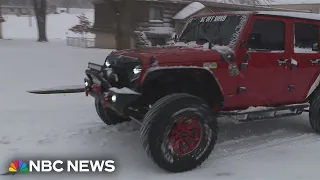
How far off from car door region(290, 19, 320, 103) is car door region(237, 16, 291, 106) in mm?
188

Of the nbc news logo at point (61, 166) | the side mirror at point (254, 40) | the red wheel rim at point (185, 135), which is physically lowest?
the nbc news logo at point (61, 166)

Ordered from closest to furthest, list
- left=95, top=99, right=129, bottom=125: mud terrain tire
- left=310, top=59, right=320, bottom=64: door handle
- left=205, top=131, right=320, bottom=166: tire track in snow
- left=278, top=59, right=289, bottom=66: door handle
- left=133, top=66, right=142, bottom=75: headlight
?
left=133, top=66, right=142, bottom=75: headlight, left=205, top=131, right=320, bottom=166: tire track in snow, left=278, top=59, right=289, bottom=66: door handle, left=310, top=59, right=320, bottom=64: door handle, left=95, top=99, right=129, bottom=125: mud terrain tire

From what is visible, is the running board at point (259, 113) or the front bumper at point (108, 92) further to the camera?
the running board at point (259, 113)

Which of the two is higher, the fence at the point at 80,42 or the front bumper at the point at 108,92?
the front bumper at the point at 108,92

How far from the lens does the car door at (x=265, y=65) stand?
5.31m

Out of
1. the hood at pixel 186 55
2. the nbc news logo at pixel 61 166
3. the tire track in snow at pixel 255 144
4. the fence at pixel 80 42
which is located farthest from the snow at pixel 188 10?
the nbc news logo at pixel 61 166

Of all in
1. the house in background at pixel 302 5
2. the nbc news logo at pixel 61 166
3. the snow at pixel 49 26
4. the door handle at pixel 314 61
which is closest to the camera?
the nbc news logo at pixel 61 166

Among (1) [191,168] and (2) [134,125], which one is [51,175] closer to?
(1) [191,168]

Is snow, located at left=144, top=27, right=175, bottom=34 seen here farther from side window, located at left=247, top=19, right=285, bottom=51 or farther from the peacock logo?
the peacock logo

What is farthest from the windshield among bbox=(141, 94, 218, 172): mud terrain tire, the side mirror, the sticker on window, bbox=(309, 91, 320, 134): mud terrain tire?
bbox=(309, 91, 320, 134): mud terrain tire

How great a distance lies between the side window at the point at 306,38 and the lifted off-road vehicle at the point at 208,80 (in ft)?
0.05

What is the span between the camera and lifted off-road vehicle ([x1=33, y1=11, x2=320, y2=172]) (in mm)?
4562

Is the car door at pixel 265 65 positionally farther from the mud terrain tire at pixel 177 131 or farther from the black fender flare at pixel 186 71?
the mud terrain tire at pixel 177 131

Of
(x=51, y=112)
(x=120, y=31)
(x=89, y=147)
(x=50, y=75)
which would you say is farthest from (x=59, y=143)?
(x=120, y=31)
